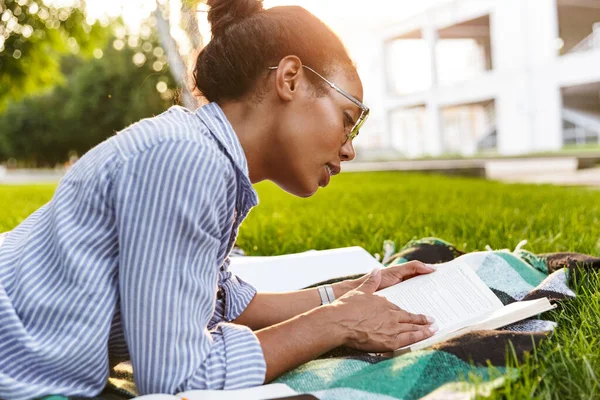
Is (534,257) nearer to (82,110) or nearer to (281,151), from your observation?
(281,151)

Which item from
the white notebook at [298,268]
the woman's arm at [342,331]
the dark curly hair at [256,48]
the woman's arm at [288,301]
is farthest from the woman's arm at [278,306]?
the dark curly hair at [256,48]

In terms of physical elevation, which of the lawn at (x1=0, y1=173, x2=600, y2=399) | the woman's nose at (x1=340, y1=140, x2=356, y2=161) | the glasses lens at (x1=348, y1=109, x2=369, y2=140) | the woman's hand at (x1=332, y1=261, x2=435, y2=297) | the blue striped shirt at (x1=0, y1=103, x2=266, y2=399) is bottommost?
the lawn at (x1=0, y1=173, x2=600, y2=399)

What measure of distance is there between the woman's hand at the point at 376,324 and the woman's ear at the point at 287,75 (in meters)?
0.60

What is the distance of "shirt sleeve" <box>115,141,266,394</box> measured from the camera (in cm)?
150

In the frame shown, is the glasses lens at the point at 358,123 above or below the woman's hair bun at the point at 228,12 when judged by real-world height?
below

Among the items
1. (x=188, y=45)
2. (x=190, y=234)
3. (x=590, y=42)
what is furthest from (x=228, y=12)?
(x=590, y=42)

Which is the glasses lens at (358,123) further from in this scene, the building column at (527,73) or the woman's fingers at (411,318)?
the building column at (527,73)

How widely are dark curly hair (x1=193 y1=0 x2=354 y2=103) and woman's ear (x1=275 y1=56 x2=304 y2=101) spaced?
0.15 ft

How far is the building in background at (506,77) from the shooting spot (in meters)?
27.1

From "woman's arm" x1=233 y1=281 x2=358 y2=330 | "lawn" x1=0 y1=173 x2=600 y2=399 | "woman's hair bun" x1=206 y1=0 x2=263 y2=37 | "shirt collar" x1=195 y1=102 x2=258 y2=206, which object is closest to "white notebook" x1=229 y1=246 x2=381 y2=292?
"woman's arm" x1=233 y1=281 x2=358 y2=330

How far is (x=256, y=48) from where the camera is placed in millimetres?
1820

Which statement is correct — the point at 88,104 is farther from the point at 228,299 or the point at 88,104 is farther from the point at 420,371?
the point at 420,371

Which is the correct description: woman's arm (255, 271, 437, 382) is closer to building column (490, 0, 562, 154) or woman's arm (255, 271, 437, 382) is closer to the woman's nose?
the woman's nose

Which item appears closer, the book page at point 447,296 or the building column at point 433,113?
the book page at point 447,296
